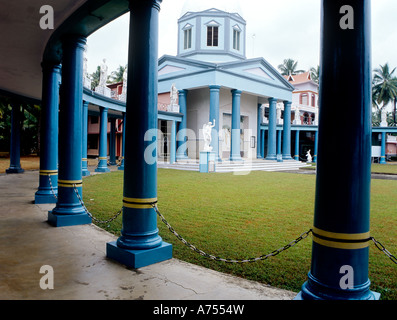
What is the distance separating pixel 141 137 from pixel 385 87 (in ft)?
179

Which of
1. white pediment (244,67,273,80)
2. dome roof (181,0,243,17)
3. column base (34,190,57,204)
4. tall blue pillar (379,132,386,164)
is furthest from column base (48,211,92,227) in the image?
tall blue pillar (379,132,386,164)

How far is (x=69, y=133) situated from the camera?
6344mm

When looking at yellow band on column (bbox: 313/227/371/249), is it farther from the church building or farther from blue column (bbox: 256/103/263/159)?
blue column (bbox: 256/103/263/159)

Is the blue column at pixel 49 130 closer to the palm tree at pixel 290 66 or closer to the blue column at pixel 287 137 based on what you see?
the blue column at pixel 287 137

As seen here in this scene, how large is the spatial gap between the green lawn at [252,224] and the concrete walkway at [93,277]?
1.46ft

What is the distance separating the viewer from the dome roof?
27812 mm

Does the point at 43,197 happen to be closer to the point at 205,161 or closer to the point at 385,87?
the point at 205,161

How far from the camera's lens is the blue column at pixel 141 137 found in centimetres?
430

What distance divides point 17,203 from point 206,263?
6.42 m

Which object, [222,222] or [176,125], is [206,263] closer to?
[222,222]

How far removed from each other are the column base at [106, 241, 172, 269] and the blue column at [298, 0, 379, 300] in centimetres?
220

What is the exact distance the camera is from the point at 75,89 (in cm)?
636

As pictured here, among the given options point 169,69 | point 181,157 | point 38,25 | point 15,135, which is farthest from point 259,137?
point 38,25
